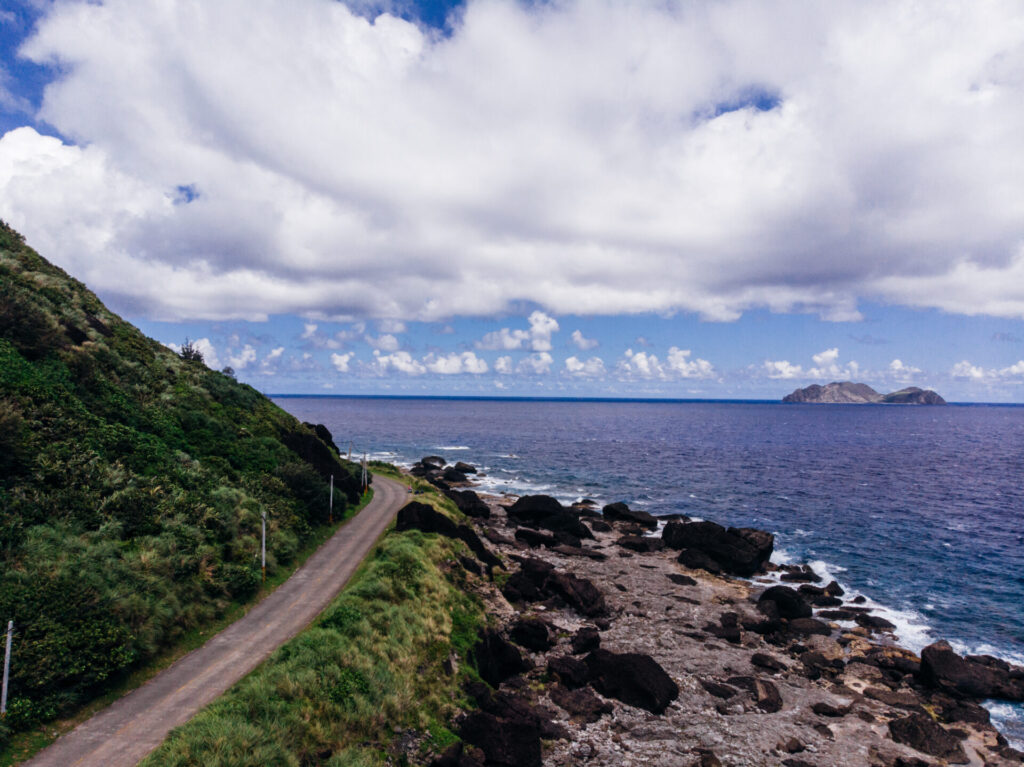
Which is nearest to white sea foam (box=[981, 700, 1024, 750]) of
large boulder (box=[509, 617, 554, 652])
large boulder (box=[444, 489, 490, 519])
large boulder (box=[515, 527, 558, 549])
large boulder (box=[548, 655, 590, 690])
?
large boulder (box=[548, 655, 590, 690])

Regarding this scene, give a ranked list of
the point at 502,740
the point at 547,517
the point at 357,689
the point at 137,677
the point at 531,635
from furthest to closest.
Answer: the point at 547,517, the point at 531,635, the point at 502,740, the point at 357,689, the point at 137,677

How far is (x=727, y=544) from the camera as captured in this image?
43719mm

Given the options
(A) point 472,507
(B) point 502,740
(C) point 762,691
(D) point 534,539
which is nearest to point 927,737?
(C) point 762,691

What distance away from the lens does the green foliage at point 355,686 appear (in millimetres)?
13641

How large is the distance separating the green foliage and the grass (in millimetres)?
3123

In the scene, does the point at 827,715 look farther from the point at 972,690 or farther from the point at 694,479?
the point at 694,479

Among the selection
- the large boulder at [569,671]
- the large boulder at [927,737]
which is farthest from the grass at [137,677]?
the large boulder at [927,737]

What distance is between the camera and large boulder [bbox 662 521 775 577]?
138 ft

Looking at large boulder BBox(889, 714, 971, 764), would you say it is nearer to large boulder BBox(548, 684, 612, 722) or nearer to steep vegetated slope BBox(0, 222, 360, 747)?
large boulder BBox(548, 684, 612, 722)

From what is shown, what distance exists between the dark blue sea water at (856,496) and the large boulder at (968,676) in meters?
1.00

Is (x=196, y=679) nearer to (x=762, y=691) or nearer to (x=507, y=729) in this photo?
(x=507, y=729)

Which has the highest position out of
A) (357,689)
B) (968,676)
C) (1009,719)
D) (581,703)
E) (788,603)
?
(357,689)

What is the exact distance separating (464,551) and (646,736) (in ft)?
54.1

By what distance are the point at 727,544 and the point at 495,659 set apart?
26964mm
